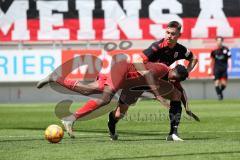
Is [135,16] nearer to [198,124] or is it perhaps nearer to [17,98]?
[17,98]

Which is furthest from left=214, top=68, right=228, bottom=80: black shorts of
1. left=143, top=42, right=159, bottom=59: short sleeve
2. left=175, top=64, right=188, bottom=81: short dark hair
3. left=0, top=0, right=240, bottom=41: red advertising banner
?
left=143, top=42, right=159, bottom=59: short sleeve

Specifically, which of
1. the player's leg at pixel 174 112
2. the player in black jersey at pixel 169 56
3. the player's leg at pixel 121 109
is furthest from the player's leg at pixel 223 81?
the player's leg at pixel 174 112

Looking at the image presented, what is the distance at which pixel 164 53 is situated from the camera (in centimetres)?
1083

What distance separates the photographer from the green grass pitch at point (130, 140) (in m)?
8.59

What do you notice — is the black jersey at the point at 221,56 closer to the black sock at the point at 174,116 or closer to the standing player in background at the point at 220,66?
the standing player in background at the point at 220,66

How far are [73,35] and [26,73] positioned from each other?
302 centimetres

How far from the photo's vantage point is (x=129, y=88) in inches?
448

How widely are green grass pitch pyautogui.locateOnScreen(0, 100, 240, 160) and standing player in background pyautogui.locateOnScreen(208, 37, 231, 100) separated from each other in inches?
305

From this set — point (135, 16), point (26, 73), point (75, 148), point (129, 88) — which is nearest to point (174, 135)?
point (129, 88)

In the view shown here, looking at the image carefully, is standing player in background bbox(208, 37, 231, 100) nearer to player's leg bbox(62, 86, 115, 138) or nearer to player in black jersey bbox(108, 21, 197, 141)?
player in black jersey bbox(108, 21, 197, 141)

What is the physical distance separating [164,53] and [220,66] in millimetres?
15832

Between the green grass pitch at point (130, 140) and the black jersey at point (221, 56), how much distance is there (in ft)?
26.2

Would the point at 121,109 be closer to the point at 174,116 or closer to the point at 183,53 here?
the point at 174,116

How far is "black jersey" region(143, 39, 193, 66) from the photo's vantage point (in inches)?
420
